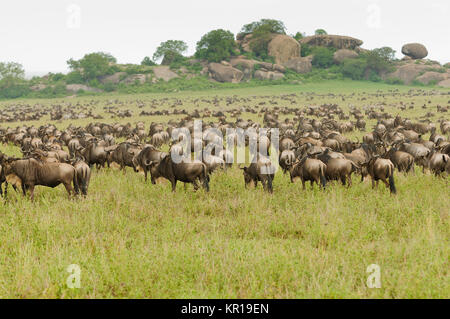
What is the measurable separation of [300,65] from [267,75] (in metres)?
14.1

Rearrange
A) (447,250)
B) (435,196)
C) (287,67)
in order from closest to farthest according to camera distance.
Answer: (447,250) < (435,196) < (287,67)

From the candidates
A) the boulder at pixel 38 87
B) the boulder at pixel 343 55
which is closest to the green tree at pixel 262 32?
the boulder at pixel 343 55

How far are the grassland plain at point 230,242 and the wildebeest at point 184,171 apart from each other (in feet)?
1.33

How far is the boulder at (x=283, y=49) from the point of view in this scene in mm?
107938

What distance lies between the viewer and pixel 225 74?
95438mm

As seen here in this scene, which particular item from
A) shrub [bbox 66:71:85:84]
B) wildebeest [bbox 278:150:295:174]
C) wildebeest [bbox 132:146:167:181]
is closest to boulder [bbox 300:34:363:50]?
shrub [bbox 66:71:85:84]

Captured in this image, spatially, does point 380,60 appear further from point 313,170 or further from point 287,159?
point 313,170

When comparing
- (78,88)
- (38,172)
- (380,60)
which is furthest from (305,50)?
(38,172)

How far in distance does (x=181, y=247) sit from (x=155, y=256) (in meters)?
0.46

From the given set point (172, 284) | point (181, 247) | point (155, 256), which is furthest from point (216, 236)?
point (172, 284)
